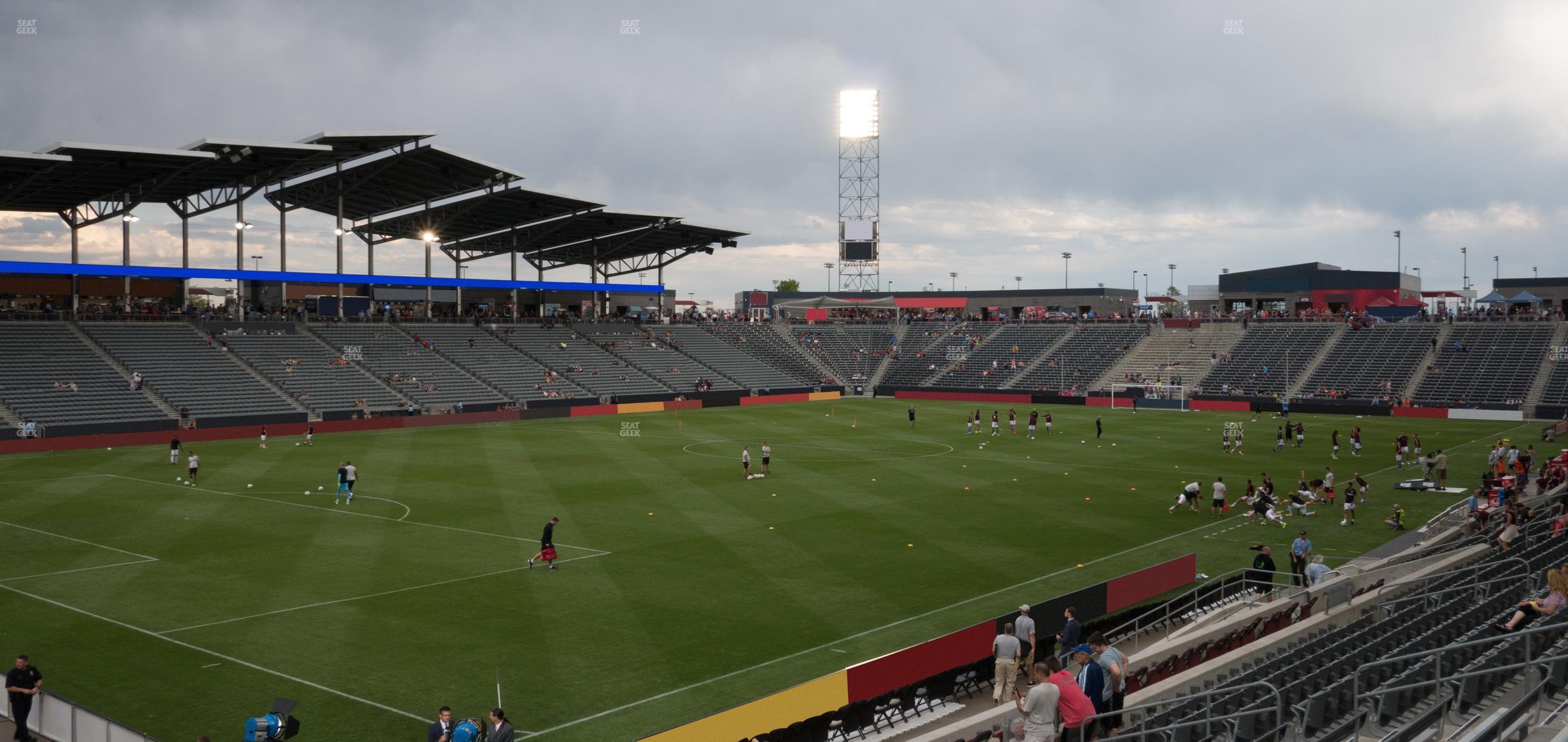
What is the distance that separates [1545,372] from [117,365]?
90464mm

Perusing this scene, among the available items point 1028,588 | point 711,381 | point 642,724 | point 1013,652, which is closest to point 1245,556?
point 1028,588

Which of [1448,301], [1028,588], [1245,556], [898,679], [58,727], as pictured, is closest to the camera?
[58,727]

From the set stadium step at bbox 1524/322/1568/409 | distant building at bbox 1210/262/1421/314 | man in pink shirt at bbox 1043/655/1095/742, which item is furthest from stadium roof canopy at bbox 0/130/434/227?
distant building at bbox 1210/262/1421/314

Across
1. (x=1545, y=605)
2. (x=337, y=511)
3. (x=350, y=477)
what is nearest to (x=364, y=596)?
(x=337, y=511)

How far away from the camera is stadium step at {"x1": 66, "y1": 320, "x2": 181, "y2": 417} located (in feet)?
179

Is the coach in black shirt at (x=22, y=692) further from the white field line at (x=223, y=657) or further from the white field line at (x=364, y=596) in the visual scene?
the white field line at (x=364, y=596)

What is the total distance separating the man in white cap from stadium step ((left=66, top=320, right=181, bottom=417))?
50895mm

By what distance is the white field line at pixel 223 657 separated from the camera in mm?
16891

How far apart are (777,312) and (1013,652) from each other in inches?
4132

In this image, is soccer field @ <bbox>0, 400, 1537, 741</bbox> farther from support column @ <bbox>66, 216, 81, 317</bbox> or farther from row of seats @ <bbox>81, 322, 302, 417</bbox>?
support column @ <bbox>66, 216, 81, 317</bbox>

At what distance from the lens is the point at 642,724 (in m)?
16.3

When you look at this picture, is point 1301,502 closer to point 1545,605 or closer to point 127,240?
point 1545,605

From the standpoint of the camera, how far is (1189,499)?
34562 mm

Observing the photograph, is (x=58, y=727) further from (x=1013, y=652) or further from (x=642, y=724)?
(x=1013, y=652)
